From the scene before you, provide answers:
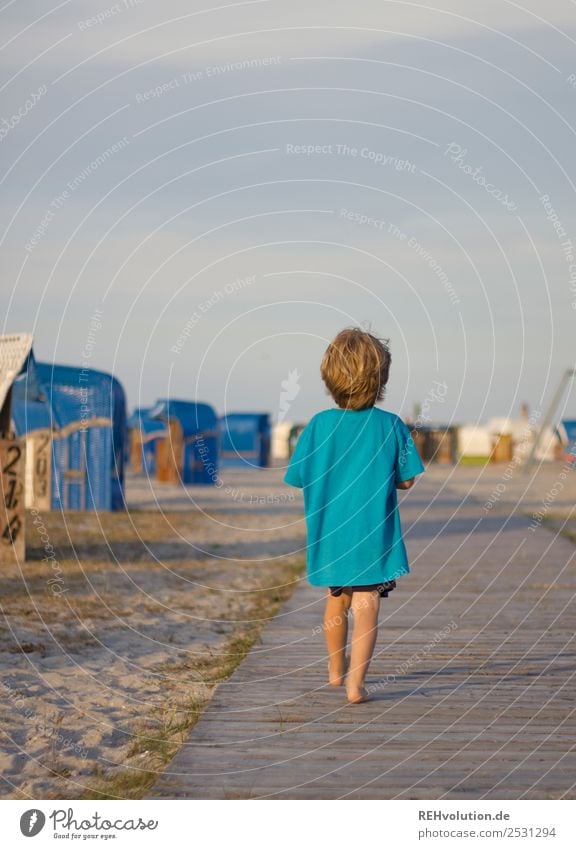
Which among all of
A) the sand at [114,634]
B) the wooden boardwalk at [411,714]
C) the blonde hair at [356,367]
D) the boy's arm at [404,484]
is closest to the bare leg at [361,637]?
the wooden boardwalk at [411,714]

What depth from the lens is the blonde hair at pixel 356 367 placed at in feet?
18.0

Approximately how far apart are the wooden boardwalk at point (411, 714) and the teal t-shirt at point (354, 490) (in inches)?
25.4

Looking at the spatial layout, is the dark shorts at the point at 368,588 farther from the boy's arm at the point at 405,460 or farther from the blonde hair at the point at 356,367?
the blonde hair at the point at 356,367

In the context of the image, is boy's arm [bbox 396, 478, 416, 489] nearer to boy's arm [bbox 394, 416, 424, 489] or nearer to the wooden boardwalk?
boy's arm [bbox 394, 416, 424, 489]

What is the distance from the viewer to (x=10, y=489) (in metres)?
11.6

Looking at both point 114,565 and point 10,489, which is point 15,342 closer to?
point 10,489

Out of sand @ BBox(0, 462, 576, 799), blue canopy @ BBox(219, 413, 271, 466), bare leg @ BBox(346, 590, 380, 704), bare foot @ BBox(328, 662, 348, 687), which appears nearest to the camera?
sand @ BBox(0, 462, 576, 799)

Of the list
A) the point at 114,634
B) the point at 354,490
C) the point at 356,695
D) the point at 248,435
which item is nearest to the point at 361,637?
the point at 356,695

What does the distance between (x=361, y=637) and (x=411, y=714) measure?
40 centimetres

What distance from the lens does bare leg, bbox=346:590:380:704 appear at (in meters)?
5.56

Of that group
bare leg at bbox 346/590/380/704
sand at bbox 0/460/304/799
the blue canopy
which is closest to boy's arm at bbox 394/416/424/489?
bare leg at bbox 346/590/380/704

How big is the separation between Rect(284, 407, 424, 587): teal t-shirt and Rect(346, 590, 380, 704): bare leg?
116 mm

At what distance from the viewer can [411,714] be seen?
5.46 m
